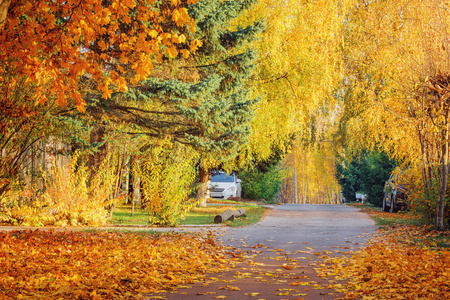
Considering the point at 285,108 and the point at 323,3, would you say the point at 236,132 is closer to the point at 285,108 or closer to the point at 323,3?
the point at 285,108

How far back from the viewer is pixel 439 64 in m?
12.9

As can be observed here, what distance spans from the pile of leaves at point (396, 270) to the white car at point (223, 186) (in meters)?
21.3

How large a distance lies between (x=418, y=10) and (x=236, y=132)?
618 centimetres

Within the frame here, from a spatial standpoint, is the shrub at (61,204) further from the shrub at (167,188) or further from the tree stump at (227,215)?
the tree stump at (227,215)

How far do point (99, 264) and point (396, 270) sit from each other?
4298 mm

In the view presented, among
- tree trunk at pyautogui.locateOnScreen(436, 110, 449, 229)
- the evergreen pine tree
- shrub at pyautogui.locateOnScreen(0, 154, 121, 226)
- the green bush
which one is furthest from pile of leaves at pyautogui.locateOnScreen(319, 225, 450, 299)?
the green bush

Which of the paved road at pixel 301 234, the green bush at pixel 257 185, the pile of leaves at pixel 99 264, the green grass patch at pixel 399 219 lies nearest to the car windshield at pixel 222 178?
the green bush at pixel 257 185

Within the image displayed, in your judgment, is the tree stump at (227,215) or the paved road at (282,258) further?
the tree stump at (227,215)

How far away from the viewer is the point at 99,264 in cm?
788

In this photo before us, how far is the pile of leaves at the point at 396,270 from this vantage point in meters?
6.33

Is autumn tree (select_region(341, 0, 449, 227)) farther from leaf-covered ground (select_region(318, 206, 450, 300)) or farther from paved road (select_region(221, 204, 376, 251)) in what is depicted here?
leaf-covered ground (select_region(318, 206, 450, 300))

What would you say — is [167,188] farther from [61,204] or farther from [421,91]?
[421,91]

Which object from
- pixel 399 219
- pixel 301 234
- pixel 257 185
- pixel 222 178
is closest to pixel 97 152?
pixel 301 234

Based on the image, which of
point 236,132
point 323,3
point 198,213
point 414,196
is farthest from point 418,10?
point 198,213
